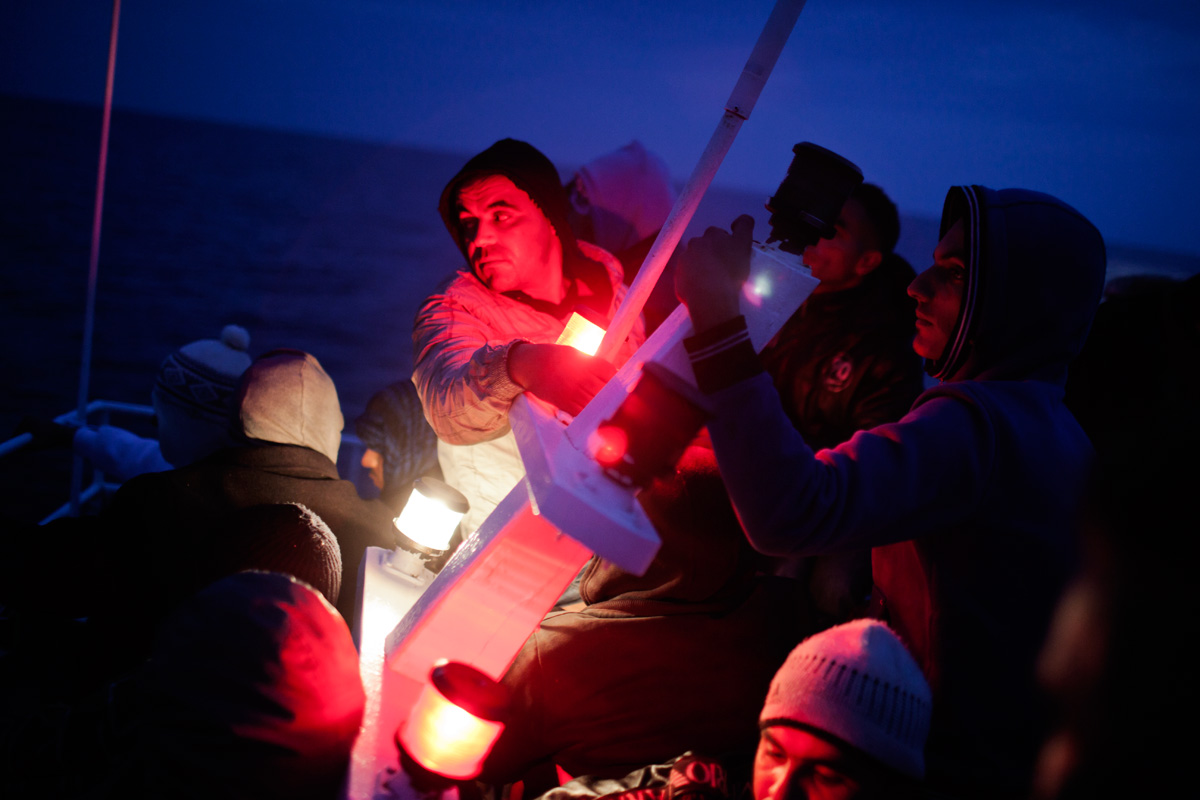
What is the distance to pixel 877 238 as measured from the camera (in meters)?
2.54

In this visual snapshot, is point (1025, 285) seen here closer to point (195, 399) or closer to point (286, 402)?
point (286, 402)

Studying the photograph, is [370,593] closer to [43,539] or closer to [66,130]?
[43,539]

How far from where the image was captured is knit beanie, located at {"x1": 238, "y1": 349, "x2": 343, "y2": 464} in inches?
89.4

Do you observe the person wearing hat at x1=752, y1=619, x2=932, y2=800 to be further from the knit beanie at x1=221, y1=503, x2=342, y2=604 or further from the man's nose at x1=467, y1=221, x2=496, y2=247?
the man's nose at x1=467, y1=221, x2=496, y2=247

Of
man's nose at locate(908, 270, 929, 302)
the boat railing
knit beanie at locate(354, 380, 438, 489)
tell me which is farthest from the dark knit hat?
the boat railing

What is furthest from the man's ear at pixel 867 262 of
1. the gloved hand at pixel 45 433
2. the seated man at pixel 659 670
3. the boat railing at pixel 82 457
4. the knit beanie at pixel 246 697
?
the gloved hand at pixel 45 433

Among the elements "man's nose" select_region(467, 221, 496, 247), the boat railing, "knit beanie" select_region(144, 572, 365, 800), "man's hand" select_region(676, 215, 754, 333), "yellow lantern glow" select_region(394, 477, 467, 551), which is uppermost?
"man's hand" select_region(676, 215, 754, 333)

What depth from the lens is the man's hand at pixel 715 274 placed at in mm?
941

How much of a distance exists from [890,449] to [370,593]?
1.31 metres

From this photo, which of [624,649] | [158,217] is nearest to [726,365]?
[624,649]

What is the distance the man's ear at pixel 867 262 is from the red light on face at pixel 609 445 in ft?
6.70

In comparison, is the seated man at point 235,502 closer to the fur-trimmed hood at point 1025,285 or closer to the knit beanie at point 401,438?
the knit beanie at point 401,438

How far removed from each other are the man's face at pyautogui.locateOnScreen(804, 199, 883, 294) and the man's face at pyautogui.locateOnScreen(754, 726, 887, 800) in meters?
1.82

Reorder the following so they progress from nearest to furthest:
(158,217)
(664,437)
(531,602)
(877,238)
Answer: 1. (664,437)
2. (531,602)
3. (877,238)
4. (158,217)
